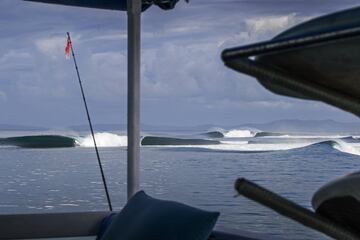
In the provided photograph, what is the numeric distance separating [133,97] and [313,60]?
9.94 ft

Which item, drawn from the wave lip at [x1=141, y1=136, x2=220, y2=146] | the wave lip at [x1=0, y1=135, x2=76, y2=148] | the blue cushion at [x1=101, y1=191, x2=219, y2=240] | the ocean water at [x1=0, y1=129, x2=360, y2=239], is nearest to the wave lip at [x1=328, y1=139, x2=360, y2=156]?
the ocean water at [x1=0, y1=129, x2=360, y2=239]

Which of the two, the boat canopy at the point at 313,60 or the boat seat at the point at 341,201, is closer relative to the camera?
the boat canopy at the point at 313,60

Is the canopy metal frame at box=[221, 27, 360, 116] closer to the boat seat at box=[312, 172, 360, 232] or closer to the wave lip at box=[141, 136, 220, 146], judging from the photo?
the boat seat at box=[312, 172, 360, 232]

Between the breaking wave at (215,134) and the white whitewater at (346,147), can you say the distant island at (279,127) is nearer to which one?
the breaking wave at (215,134)

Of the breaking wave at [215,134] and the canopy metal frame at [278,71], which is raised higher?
Result: the canopy metal frame at [278,71]

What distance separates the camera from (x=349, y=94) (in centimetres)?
75

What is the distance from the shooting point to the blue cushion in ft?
7.13

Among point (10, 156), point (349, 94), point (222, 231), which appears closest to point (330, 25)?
point (349, 94)

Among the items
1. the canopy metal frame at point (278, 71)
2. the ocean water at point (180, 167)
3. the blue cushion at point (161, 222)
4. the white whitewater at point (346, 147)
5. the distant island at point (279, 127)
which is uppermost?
the canopy metal frame at point (278, 71)

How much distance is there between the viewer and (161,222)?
7.41ft

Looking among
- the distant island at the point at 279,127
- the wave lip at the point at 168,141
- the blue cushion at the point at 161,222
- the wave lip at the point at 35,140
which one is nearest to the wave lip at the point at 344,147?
the wave lip at the point at 168,141

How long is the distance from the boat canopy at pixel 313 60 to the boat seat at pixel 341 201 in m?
0.08

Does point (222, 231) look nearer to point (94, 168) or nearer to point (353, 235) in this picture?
point (353, 235)

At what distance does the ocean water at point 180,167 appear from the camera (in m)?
14.4
